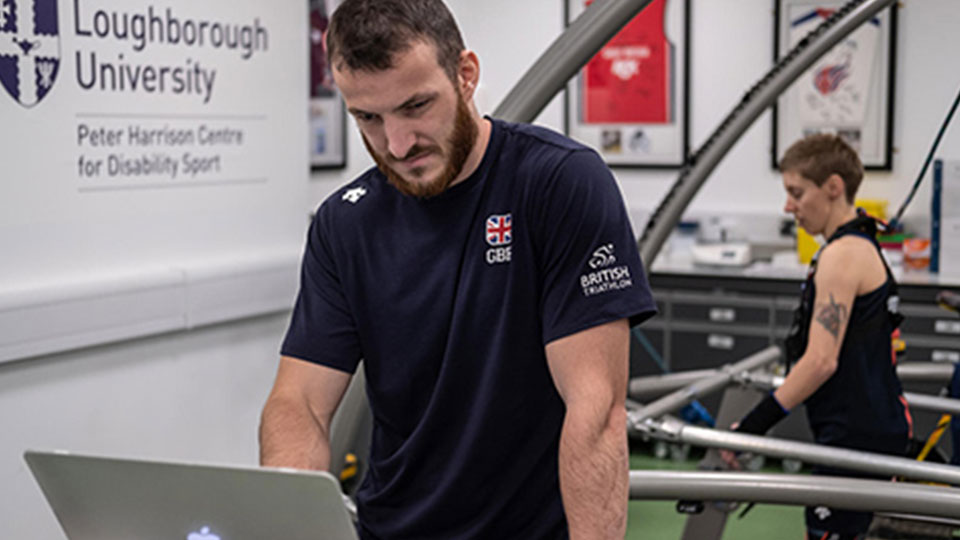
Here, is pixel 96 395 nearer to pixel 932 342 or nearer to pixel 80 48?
pixel 80 48

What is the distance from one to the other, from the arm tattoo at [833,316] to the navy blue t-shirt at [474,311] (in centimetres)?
147

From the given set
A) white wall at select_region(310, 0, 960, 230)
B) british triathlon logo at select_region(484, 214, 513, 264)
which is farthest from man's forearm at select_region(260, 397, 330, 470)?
white wall at select_region(310, 0, 960, 230)

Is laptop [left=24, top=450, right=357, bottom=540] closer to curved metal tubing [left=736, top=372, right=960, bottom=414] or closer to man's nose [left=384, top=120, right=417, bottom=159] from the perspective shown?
man's nose [left=384, top=120, right=417, bottom=159]

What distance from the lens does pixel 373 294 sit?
1621 millimetres

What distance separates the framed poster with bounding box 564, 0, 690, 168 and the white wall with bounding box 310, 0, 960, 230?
60 mm

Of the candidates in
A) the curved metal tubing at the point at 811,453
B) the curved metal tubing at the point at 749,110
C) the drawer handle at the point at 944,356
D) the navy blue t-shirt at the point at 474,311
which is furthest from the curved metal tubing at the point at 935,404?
the drawer handle at the point at 944,356

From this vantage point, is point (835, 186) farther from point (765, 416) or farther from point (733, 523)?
point (733, 523)

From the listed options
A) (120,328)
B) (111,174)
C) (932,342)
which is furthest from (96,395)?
(932,342)

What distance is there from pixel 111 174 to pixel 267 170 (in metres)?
0.58

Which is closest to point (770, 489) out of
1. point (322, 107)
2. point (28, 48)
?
point (28, 48)

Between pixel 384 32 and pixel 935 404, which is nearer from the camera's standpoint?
pixel 384 32

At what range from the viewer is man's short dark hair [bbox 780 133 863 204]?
9.93ft

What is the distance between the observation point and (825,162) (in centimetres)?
303

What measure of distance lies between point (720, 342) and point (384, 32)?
14.3 ft
